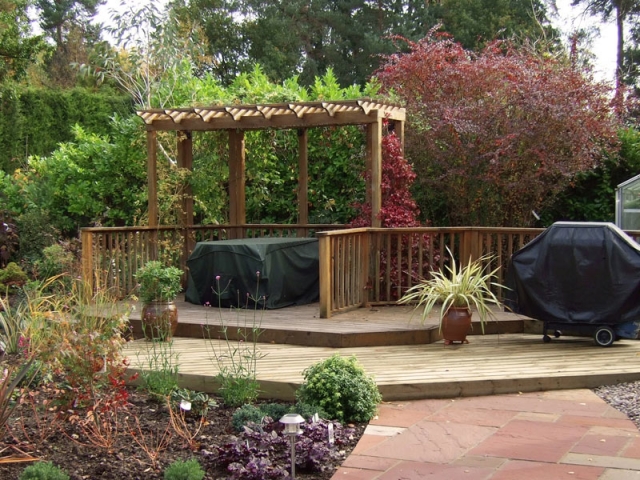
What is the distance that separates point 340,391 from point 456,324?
2566 mm

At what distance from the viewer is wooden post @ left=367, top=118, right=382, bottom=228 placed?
8.84 metres

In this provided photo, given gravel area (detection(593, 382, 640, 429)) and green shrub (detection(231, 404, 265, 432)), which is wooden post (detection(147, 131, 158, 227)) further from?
gravel area (detection(593, 382, 640, 429))

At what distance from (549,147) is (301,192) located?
3.25m

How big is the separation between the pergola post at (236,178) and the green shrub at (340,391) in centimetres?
581

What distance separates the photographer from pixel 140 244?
386 inches

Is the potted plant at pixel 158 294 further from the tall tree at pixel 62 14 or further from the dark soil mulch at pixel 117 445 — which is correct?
the tall tree at pixel 62 14

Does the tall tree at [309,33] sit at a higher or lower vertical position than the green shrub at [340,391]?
higher

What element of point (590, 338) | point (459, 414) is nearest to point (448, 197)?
point (590, 338)

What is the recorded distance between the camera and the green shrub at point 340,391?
4.95 meters

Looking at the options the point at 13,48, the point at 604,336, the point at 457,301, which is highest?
the point at 13,48

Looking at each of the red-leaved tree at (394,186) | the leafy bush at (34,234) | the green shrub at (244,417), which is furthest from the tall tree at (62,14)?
the green shrub at (244,417)

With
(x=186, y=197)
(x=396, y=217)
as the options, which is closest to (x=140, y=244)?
(x=186, y=197)

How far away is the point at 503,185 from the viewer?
957 cm

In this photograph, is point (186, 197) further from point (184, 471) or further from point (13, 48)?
point (13, 48)
